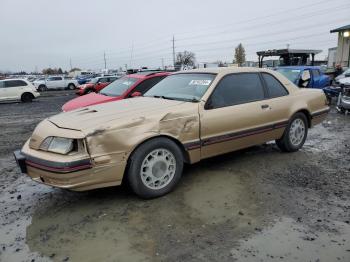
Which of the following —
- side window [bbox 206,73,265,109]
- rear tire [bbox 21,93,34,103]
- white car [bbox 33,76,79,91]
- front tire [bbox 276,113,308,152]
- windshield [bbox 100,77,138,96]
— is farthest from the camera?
white car [bbox 33,76,79,91]

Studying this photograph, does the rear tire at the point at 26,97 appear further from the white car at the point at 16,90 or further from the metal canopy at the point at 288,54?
the metal canopy at the point at 288,54

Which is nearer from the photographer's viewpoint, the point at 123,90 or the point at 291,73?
the point at 123,90

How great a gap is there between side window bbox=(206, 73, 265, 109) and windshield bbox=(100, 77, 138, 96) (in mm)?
4399

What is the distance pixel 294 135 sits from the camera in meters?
6.12

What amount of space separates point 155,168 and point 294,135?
303 centimetres

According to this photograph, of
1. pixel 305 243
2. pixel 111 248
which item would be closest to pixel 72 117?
pixel 111 248

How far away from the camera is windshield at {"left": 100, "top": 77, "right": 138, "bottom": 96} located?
9219mm

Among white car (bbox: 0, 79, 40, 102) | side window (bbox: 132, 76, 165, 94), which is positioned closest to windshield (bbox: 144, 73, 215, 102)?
side window (bbox: 132, 76, 165, 94)

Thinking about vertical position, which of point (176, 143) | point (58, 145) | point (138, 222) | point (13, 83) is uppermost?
point (58, 145)

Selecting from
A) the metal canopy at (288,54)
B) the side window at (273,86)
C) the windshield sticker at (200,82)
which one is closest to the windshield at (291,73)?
the metal canopy at (288,54)

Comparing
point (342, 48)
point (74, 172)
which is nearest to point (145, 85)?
point (74, 172)

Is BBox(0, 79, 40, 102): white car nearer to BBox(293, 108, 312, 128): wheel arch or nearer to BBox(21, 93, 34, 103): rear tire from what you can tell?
BBox(21, 93, 34, 103): rear tire

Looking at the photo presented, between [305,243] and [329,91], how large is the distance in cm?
1015

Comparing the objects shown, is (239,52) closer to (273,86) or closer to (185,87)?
(273,86)
